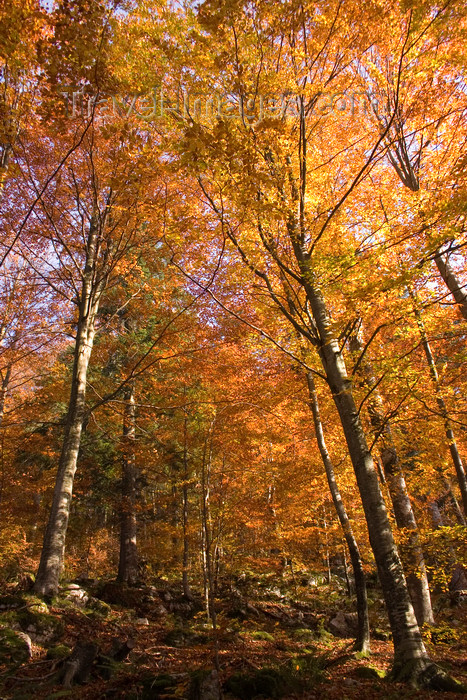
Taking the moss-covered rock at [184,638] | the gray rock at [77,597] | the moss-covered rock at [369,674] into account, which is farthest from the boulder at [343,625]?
the gray rock at [77,597]

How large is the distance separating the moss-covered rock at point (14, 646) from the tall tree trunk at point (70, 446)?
1.56 metres

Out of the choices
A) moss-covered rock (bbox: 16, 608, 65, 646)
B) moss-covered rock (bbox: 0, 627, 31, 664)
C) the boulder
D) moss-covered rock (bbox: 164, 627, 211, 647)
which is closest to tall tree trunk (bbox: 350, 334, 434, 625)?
the boulder

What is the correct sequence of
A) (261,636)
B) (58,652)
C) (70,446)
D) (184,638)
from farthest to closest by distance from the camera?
(261,636)
(70,446)
(184,638)
(58,652)

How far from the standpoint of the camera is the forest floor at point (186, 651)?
10.6 feet

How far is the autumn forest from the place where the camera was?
3.79 metres

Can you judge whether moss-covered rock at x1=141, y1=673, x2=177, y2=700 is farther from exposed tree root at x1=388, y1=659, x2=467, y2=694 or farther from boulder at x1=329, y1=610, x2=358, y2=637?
boulder at x1=329, y1=610, x2=358, y2=637

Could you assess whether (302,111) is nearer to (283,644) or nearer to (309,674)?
(309,674)

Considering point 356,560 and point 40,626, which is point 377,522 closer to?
point 356,560

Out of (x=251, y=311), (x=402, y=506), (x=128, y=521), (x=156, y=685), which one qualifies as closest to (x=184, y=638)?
(x=156, y=685)

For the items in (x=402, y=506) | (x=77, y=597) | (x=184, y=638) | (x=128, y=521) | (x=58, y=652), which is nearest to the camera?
(x=58, y=652)

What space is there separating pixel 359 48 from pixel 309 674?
Result: 7378mm

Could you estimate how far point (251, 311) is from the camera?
10633mm

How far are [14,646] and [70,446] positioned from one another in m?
3.10

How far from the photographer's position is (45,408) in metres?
11.0
